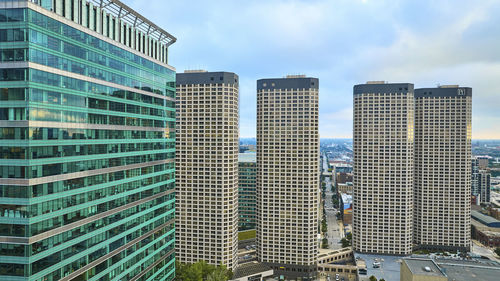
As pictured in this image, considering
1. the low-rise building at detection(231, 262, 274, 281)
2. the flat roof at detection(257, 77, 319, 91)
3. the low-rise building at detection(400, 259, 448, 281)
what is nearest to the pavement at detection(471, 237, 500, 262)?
the low-rise building at detection(400, 259, 448, 281)

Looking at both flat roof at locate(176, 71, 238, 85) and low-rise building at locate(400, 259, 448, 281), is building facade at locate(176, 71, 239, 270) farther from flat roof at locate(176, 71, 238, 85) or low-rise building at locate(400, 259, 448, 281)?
low-rise building at locate(400, 259, 448, 281)

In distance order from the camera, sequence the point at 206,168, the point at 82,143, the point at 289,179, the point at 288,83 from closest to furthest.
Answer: the point at 82,143, the point at 206,168, the point at 289,179, the point at 288,83

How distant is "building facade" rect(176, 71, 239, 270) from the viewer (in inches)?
4993

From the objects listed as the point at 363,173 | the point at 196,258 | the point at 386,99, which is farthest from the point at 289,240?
the point at 386,99

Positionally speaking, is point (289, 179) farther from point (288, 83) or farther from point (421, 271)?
point (421, 271)

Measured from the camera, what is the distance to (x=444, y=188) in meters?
162

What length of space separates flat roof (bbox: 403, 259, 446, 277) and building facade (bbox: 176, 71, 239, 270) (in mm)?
64127

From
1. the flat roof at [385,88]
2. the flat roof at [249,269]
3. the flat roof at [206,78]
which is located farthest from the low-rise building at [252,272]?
the flat roof at [385,88]

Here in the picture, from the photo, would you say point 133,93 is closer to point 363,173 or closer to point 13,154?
point 13,154

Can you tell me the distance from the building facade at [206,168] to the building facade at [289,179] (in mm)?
18005

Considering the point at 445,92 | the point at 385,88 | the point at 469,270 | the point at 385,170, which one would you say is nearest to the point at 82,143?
the point at 469,270

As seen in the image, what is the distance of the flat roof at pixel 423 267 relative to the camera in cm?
9510

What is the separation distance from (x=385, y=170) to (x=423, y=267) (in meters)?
60.9

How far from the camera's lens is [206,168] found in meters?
128
